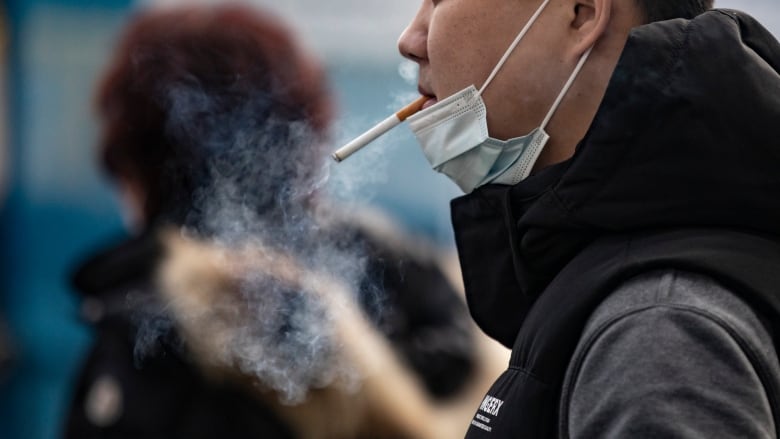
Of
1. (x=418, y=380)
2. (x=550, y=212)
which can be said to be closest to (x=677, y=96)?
(x=550, y=212)

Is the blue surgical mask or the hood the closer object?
the hood

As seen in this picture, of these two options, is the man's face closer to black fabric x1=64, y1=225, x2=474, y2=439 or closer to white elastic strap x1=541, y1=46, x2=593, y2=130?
white elastic strap x1=541, y1=46, x2=593, y2=130

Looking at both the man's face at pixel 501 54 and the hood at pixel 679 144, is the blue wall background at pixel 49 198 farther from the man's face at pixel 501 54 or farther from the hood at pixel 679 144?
the hood at pixel 679 144

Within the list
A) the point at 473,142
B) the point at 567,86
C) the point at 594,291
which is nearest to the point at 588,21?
the point at 567,86

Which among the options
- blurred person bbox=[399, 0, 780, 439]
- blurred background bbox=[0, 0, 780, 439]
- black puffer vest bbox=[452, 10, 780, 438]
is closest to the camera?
blurred person bbox=[399, 0, 780, 439]

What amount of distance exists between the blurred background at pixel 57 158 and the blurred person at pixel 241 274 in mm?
366

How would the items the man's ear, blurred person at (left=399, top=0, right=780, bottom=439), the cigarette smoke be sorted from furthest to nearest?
the cigarette smoke
the man's ear
blurred person at (left=399, top=0, right=780, bottom=439)

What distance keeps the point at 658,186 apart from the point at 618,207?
0.17 feet

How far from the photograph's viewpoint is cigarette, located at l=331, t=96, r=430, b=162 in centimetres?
170

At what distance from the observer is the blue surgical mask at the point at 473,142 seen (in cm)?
155

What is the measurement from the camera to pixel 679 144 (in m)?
1.25

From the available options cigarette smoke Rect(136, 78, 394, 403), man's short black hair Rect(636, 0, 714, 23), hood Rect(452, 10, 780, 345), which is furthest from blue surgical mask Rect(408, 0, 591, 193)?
cigarette smoke Rect(136, 78, 394, 403)

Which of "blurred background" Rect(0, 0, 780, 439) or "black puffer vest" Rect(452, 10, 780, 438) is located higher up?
"black puffer vest" Rect(452, 10, 780, 438)

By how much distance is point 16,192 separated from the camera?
3.73 meters
